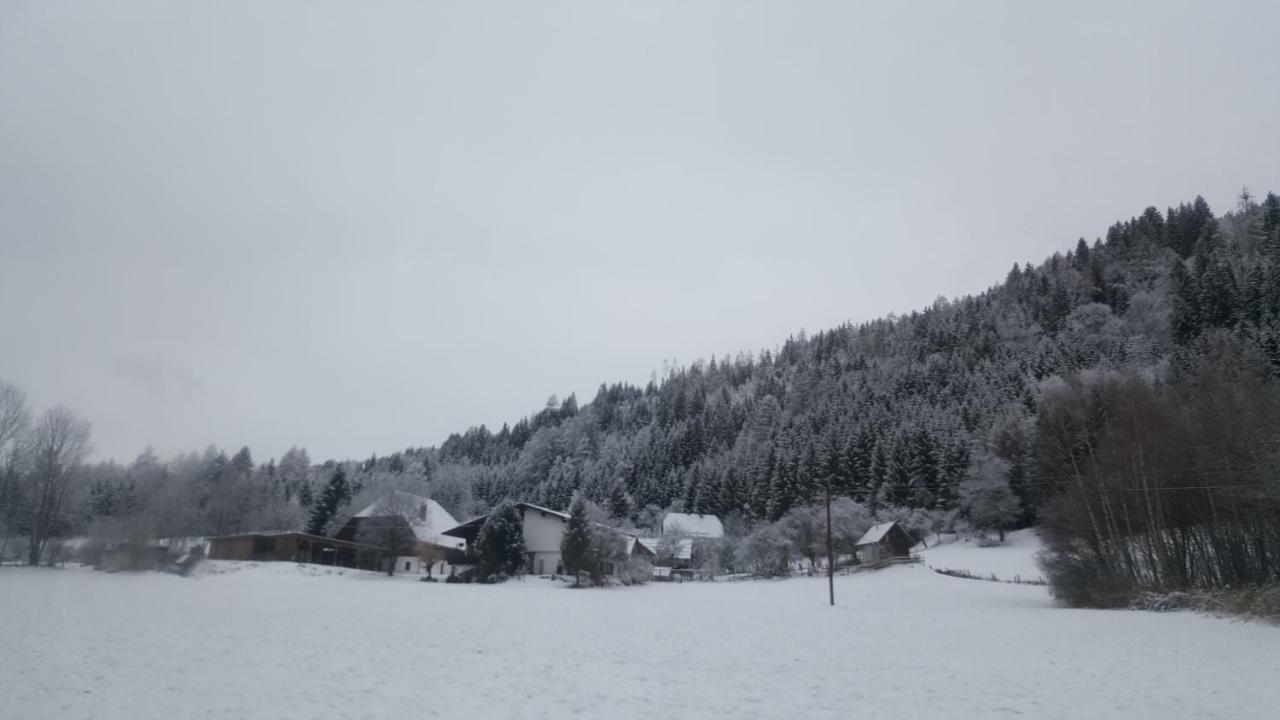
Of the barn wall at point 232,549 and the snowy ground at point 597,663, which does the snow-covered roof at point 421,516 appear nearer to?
the barn wall at point 232,549

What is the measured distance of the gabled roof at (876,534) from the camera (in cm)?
6656

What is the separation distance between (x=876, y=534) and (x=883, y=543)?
112 centimetres

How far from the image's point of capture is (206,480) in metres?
79.0

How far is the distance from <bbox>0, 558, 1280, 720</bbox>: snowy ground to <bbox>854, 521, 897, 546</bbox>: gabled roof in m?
42.5

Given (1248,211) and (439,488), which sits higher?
(1248,211)

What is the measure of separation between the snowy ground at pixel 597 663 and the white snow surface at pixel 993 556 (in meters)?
31.3

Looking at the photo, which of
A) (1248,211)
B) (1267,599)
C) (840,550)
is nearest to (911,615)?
(1267,599)

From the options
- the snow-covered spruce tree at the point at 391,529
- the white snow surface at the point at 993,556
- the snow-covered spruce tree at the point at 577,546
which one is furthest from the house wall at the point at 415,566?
the white snow surface at the point at 993,556

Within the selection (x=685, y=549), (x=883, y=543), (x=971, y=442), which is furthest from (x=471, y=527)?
(x=971, y=442)

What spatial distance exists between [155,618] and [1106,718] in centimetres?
2285

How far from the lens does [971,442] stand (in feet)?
267

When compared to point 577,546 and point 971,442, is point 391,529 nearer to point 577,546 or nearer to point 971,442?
point 577,546

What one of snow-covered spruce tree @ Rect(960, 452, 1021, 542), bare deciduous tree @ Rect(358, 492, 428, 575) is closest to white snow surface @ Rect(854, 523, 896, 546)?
snow-covered spruce tree @ Rect(960, 452, 1021, 542)

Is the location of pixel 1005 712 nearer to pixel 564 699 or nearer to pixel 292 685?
pixel 564 699
